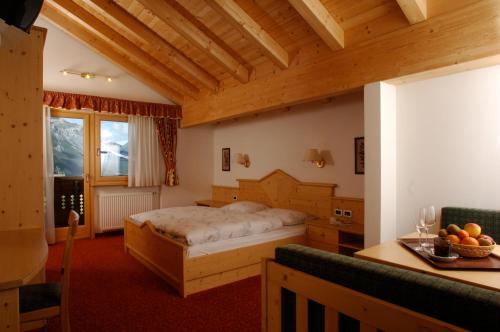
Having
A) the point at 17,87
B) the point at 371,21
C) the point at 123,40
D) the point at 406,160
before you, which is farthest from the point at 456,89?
the point at 123,40

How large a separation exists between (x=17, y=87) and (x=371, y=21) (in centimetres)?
285

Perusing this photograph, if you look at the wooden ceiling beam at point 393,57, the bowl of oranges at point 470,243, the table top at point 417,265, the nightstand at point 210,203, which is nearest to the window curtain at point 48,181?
the nightstand at point 210,203

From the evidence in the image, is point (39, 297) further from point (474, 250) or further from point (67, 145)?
point (67, 145)

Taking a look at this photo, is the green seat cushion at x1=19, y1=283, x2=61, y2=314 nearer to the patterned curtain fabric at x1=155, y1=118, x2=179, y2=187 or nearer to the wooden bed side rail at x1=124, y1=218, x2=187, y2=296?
the wooden bed side rail at x1=124, y1=218, x2=187, y2=296

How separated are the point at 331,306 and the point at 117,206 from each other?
4.83 metres

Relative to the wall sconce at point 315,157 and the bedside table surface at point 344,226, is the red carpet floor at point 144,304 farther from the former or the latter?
the wall sconce at point 315,157

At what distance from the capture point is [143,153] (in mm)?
5438

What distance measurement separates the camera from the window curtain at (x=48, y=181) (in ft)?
15.1

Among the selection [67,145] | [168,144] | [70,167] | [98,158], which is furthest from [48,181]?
[168,144]

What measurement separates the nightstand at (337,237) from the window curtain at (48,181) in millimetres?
3806

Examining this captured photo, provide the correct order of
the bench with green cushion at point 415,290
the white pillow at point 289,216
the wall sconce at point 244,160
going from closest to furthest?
1. the bench with green cushion at point 415,290
2. the white pillow at point 289,216
3. the wall sconce at point 244,160

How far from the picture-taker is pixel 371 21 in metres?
2.78

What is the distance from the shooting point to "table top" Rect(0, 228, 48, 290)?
1.24 meters

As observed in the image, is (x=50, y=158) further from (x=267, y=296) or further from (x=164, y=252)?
(x=267, y=296)
